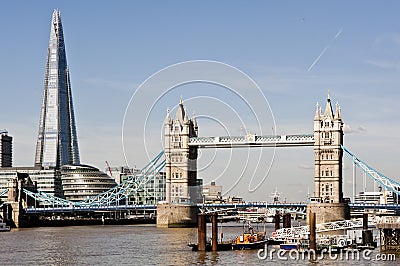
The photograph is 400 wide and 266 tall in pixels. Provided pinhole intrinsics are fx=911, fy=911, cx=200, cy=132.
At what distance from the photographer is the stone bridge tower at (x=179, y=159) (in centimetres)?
14388

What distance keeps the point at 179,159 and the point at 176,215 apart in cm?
1249

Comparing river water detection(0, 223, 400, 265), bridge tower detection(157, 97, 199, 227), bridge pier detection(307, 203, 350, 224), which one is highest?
bridge tower detection(157, 97, 199, 227)

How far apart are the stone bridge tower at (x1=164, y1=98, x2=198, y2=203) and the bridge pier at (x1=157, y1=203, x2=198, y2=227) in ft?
16.1

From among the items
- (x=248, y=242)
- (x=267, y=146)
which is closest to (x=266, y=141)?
(x=267, y=146)

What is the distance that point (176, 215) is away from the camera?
447 ft

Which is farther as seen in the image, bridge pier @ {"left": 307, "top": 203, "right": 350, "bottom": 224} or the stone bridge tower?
the stone bridge tower

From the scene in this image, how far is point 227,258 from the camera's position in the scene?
68875 millimetres

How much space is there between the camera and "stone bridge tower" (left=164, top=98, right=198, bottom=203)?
144 m

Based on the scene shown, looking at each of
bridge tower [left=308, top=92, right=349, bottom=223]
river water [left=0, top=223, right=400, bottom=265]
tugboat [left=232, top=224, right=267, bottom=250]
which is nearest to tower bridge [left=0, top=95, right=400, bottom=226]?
bridge tower [left=308, top=92, right=349, bottom=223]

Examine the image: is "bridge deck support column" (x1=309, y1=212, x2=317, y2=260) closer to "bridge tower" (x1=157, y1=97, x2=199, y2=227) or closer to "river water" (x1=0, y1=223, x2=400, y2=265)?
"river water" (x1=0, y1=223, x2=400, y2=265)

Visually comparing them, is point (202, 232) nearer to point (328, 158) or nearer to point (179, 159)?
point (328, 158)

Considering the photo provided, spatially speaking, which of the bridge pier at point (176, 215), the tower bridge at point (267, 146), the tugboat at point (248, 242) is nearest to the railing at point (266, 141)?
the tower bridge at point (267, 146)

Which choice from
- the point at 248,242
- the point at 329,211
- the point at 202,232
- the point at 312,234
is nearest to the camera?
the point at 312,234

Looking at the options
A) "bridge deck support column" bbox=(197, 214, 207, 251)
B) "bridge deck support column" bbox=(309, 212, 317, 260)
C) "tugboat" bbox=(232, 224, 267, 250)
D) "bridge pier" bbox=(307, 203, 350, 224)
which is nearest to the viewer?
"bridge deck support column" bbox=(309, 212, 317, 260)
